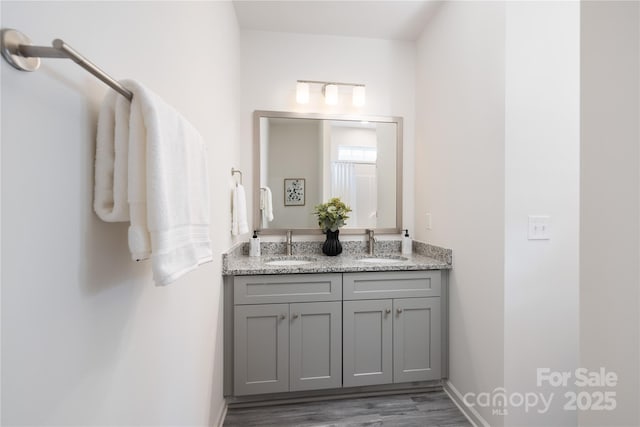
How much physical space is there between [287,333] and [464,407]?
3.87 ft

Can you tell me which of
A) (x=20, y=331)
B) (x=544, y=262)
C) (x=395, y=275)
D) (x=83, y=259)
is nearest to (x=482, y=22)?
(x=544, y=262)

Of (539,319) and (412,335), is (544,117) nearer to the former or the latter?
(539,319)

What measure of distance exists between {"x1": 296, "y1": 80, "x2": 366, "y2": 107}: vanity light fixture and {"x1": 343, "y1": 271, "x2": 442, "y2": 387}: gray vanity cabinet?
55.8 inches

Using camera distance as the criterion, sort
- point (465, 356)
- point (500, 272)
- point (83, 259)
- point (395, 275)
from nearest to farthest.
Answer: point (83, 259), point (500, 272), point (465, 356), point (395, 275)

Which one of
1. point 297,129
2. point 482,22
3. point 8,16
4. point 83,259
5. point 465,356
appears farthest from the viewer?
point 297,129

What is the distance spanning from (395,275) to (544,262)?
0.81 m

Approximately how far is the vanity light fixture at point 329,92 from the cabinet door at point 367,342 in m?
1.58

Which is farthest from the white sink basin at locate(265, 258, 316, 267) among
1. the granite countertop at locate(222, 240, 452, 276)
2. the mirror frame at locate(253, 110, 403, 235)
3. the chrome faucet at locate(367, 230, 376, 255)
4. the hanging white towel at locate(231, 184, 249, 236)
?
the chrome faucet at locate(367, 230, 376, 255)

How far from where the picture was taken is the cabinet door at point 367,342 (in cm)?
192

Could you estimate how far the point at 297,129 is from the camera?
2.47 metres

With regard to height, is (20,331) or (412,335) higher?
(20,331)

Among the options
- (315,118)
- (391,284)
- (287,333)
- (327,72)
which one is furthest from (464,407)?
(327,72)

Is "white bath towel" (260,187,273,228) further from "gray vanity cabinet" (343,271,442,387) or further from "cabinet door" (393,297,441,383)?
"cabinet door" (393,297,441,383)

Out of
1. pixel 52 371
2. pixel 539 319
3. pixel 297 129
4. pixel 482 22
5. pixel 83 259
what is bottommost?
pixel 539 319
